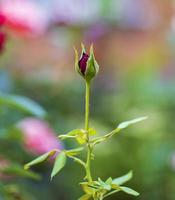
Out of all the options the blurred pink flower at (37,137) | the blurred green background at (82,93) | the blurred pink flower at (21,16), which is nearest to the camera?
the blurred pink flower at (37,137)

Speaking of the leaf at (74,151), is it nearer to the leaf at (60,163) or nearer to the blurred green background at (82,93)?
the leaf at (60,163)

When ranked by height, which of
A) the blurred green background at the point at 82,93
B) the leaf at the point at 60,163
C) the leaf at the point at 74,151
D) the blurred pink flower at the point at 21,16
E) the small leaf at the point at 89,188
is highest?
the blurred pink flower at the point at 21,16

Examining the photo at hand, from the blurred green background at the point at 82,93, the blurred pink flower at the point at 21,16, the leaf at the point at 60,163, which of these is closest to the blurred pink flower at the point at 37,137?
the blurred green background at the point at 82,93

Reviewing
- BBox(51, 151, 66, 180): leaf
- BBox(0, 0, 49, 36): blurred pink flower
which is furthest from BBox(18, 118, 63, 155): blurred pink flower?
BBox(51, 151, 66, 180): leaf

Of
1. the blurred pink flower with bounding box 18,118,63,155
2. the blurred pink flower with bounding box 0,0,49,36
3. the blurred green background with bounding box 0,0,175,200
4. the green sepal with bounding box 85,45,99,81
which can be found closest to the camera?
the green sepal with bounding box 85,45,99,81

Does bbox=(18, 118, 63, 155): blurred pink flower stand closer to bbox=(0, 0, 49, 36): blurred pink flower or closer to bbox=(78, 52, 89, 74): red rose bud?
bbox=(0, 0, 49, 36): blurred pink flower

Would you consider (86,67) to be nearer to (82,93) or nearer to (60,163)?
(60,163)
